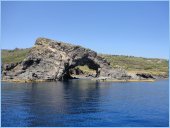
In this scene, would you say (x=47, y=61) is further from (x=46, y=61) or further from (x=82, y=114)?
Result: (x=82, y=114)

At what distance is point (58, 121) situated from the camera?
1954 inches

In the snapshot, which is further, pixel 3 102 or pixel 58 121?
pixel 3 102

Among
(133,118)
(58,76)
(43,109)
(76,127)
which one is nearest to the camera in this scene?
(76,127)

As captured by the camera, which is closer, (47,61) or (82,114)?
(82,114)

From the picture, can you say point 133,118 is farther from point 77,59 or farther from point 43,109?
point 77,59

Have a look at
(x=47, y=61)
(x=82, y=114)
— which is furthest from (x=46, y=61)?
(x=82, y=114)

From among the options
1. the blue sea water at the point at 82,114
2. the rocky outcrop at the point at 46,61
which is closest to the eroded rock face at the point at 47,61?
the rocky outcrop at the point at 46,61

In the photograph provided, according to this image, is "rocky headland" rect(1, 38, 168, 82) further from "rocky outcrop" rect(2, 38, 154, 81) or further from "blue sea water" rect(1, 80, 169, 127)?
"blue sea water" rect(1, 80, 169, 127)

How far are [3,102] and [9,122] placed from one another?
75.7 feet

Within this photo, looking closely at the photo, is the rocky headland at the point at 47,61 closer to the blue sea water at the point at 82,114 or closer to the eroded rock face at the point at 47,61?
the eroded rock face at the point at 47,61

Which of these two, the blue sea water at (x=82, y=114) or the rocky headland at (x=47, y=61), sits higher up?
the rocky headland at (x=47, y=61)

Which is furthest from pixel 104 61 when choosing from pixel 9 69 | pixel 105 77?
pixel 9 69

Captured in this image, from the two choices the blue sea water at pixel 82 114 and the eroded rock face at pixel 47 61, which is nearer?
the blue sea water at pixel 82 114

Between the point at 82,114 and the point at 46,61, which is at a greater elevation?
the point at 46,61
